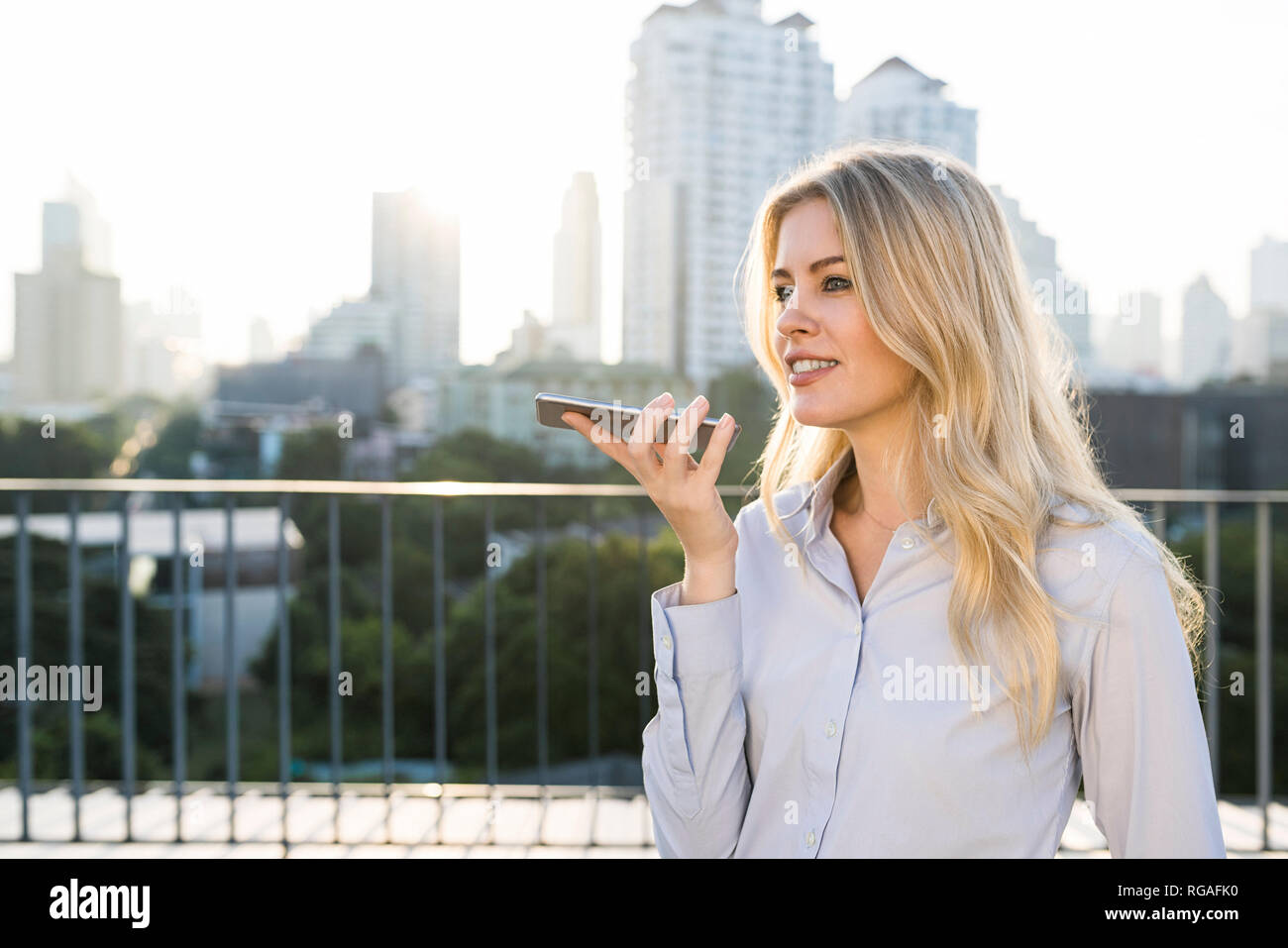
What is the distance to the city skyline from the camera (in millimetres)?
26453

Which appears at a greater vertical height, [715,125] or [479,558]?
[715,125]

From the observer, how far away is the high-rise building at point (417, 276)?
109 feet

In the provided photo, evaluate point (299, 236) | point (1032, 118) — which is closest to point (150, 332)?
point (299, 236)

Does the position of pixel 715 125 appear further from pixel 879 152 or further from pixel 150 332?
pixel 879 152

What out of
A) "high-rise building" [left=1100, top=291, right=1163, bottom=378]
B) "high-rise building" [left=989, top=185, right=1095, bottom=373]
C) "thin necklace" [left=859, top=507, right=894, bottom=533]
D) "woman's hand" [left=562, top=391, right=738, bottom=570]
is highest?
"high-rise building" [left=1100, top=291, right=1163, bottom=378]

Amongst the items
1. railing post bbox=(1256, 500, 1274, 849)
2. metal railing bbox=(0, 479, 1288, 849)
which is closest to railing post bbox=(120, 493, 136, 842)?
metal railing bbox=(0, 479, 1288, 849)

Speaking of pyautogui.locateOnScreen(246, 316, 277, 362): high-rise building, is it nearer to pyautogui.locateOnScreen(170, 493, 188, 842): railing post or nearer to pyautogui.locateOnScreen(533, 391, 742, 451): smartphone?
pyautogui.locateOnScreen(170, 493, 188, 842): railing post

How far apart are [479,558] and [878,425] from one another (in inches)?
1159

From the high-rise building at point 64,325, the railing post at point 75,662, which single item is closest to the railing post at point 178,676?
the railing post at point 75,662

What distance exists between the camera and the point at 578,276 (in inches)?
1238

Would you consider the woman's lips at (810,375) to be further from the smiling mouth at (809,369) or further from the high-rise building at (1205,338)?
the high-rise building at (1205,338)

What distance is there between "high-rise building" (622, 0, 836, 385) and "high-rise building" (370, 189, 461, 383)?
6.68 metres

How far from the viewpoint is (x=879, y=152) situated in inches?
50.4
